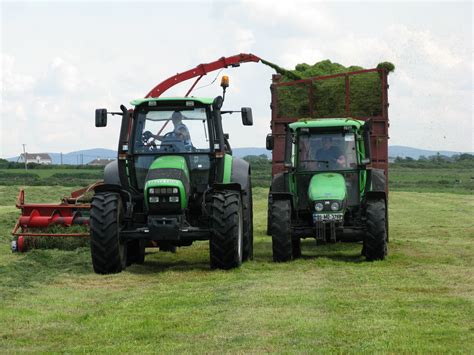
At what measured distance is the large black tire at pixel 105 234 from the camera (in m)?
12.7

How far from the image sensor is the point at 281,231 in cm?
1418

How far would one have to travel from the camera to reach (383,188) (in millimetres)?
15961

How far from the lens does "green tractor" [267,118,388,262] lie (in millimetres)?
14180

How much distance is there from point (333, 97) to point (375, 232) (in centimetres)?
474

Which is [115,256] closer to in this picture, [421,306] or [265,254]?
[265,254]

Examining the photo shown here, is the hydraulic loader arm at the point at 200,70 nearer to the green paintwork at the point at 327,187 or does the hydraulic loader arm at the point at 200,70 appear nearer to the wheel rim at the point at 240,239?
the green paintwork at the point at 327,187

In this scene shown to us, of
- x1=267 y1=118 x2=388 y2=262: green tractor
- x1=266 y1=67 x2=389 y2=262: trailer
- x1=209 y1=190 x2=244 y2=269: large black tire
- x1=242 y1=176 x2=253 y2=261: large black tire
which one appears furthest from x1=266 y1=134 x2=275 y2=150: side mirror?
x1=209 y1=190 x2=244 y2=269: large black tire

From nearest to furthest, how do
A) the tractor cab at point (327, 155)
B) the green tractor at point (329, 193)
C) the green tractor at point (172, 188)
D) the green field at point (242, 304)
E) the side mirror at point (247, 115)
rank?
1. the green field at point (242, 304)
2. the green tractor at point (172, 188)
3. the side mirror at point (247, 115)
4. the green tractor at point (329, 193)
5. the tractor cab at point (327, 155)

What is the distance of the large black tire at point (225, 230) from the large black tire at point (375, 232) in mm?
2182

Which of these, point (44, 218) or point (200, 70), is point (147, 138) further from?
point (200, 70)

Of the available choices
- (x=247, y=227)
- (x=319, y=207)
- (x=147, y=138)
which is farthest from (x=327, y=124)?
(x=147, y=138)

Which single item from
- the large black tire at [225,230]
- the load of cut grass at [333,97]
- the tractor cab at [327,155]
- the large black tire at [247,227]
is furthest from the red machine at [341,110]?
the large black tire at [225,230]

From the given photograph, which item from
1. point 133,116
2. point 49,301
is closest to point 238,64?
point 133,116

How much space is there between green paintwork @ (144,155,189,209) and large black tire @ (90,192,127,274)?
0.50 meters
